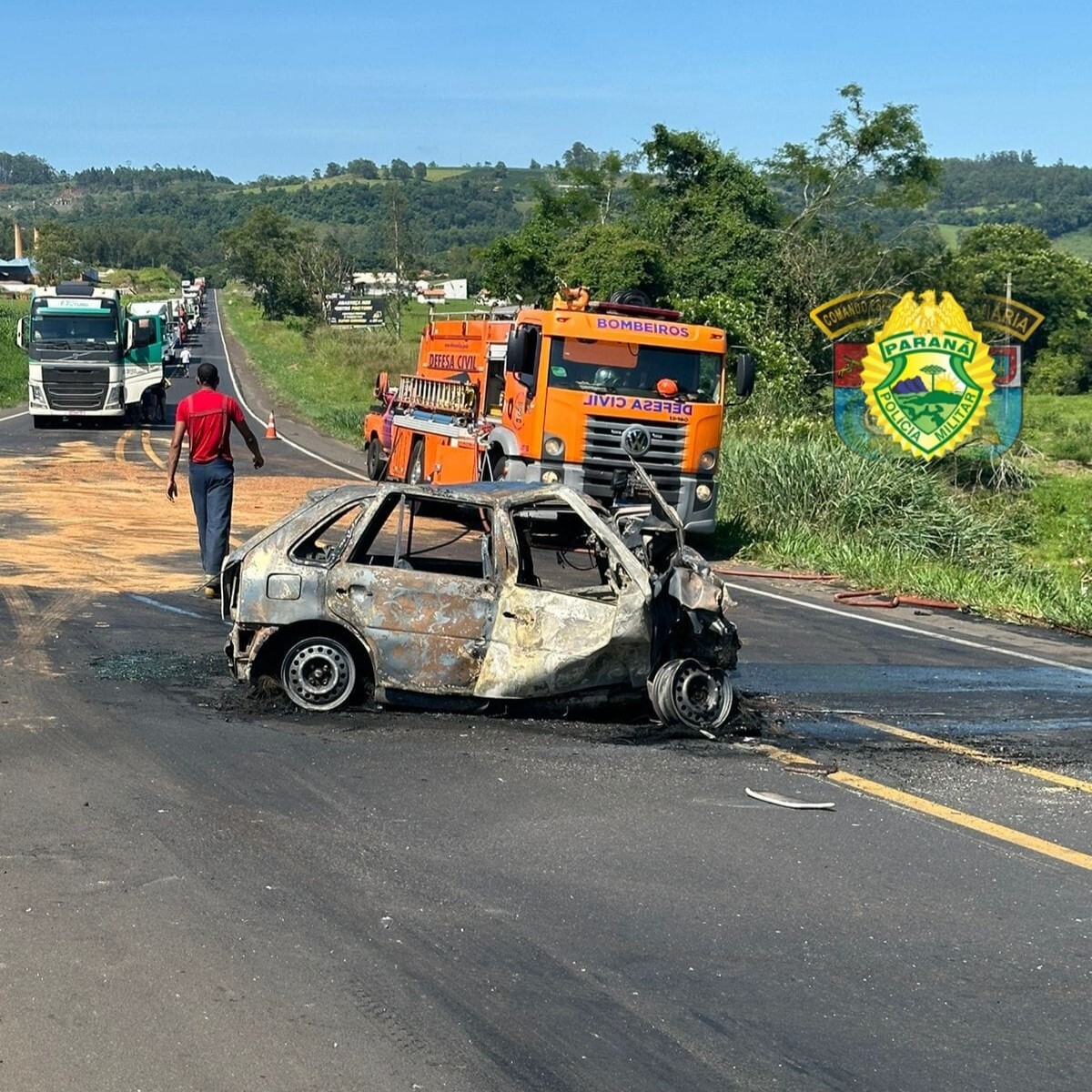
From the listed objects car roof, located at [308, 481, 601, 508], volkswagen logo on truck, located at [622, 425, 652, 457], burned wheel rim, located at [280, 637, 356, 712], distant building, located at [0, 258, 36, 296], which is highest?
distant building, located at [0, 258, 36, 296]

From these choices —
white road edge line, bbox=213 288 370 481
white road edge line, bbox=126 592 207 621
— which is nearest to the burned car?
white road edge line, bbox=126 592 207 621

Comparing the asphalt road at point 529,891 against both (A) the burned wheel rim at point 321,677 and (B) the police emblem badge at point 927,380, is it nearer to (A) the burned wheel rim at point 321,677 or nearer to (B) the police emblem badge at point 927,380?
(A) the burned wheel rim at point 321,677

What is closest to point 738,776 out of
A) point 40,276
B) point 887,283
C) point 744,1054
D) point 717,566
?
point 744,1054

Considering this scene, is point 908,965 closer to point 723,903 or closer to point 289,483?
point 723,903

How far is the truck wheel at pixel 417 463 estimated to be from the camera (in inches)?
885

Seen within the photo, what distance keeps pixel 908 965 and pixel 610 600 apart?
3833 millimetres

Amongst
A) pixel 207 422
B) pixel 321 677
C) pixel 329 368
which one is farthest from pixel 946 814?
pixel 329 368

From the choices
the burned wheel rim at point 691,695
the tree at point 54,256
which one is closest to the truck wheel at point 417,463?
the burned wheel rim at point 691,695

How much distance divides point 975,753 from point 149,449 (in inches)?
932

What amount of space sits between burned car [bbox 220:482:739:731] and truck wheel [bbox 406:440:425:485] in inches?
510

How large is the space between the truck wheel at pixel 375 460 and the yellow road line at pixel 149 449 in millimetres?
3517

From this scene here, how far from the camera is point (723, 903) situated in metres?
6.09

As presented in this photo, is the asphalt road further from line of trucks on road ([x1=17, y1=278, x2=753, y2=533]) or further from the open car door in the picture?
line of trucks on road ([x1=17, y1=278, x2=753, y2=533])

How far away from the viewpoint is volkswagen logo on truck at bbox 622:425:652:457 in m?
17.8
